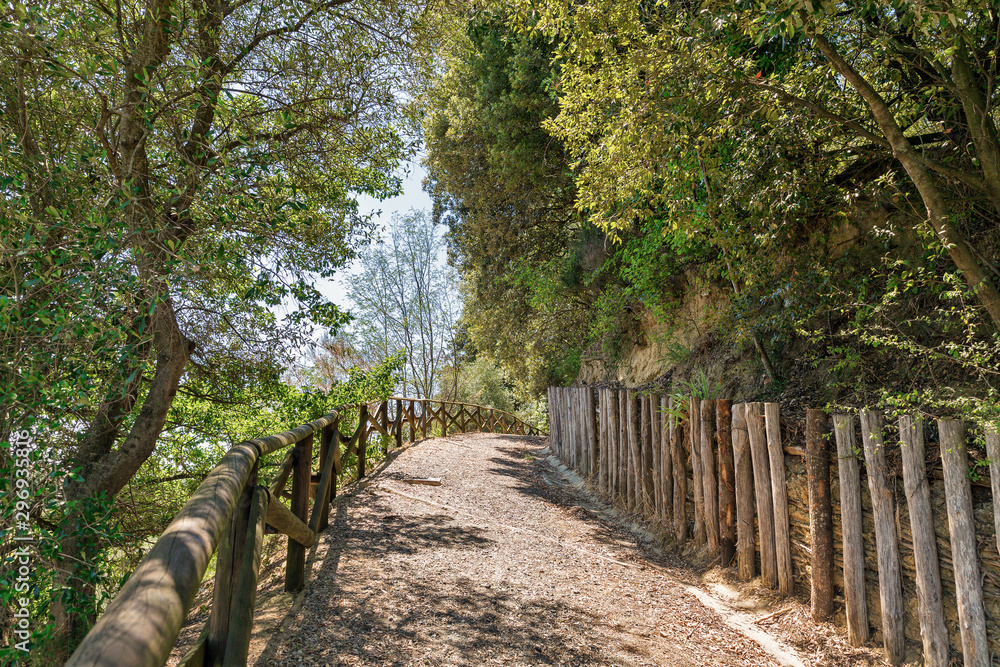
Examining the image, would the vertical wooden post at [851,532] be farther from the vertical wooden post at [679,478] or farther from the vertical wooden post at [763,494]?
the vertical wooden post at [679,478]

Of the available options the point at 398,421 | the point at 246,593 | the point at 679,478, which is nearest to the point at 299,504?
the point at 246,593

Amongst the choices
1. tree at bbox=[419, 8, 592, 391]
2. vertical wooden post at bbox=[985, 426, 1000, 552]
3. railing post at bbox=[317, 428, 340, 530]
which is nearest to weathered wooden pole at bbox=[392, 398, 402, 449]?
tree at bbox=[419, 8, 592, 391]

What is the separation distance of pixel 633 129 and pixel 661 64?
1.83 ft

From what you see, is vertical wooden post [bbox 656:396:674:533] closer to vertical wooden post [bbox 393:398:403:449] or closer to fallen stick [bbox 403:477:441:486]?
fallen stick [bbox 403:477:441:486]

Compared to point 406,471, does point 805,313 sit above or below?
above

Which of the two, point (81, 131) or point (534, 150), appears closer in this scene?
point (81, 131)

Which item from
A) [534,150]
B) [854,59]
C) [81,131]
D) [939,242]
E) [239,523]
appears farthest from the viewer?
[534,150]

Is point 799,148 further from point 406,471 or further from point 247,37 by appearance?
point 406,471

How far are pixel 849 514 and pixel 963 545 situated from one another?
612mm

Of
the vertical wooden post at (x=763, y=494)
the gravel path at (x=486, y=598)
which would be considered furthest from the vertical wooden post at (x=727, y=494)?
the gravel path at (x=486, y=598)

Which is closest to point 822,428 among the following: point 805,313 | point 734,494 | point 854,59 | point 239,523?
point 734,494

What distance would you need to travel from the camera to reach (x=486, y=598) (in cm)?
348

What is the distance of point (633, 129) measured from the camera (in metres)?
4.29

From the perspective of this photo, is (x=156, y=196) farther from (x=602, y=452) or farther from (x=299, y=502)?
(x=602, y=452)
